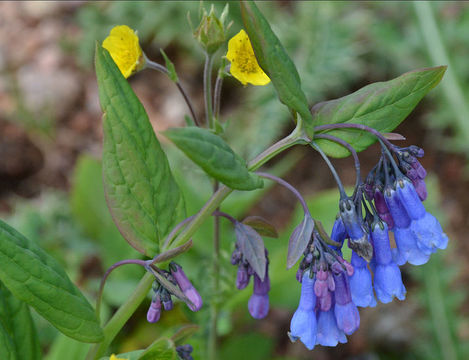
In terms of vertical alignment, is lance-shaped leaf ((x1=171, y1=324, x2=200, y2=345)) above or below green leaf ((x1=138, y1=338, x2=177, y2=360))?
below

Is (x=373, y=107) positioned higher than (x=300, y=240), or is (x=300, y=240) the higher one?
(x=373, y=107)

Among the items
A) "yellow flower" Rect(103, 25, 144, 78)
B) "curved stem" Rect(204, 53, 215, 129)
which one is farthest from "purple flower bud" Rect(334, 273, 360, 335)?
"yellow flower" Rect(103, 25, 144, 78)

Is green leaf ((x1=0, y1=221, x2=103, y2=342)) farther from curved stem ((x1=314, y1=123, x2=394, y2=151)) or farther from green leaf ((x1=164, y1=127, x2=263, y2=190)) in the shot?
curved stem ((x1=314, y1=123, x2=394, y2=151))

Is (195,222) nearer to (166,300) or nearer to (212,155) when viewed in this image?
(166,300)

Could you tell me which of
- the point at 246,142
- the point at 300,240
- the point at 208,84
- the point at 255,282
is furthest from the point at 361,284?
the point at 246,142

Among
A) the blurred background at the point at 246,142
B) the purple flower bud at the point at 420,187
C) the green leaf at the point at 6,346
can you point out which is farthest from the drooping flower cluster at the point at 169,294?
the blurred background at the point at 246,142
